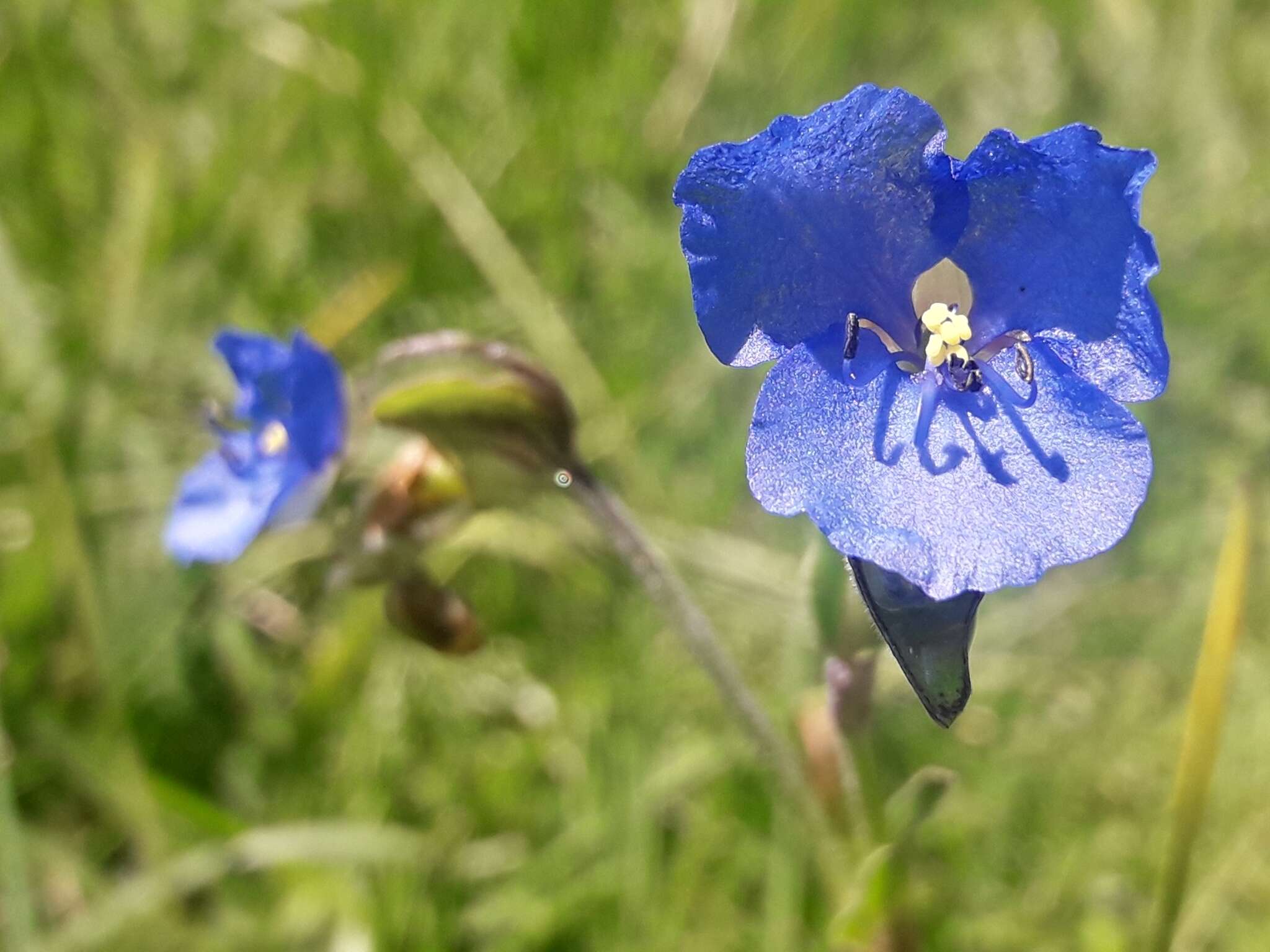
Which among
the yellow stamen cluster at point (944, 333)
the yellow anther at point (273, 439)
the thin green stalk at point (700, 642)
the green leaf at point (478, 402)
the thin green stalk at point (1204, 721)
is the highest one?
the yellow anther at point (273, 439)

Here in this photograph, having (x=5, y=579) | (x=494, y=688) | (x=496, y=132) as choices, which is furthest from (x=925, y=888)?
(x=496, y=132)

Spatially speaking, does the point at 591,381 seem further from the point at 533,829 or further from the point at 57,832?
the point at 57,832

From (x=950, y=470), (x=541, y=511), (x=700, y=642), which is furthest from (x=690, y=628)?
(x=541, y=511)

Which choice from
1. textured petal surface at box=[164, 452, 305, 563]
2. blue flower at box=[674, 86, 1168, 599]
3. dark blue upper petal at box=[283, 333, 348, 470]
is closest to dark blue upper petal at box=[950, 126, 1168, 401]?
blue flower at box=[674, 86, 1168, 599]

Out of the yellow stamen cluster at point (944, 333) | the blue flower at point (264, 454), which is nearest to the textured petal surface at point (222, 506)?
the blue flower at point (264, 454)

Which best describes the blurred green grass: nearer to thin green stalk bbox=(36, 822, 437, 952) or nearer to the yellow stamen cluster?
thin green stalk bbox=(36, 822, 437, 952)

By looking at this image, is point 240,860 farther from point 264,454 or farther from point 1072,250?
point 1072,250

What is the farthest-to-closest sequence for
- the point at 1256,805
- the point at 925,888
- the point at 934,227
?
the point at 1256,805
the point at 925,888
the point at 934,227

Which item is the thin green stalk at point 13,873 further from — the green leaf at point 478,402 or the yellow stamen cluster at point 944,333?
the yellow stamen cluster at point 944,333
